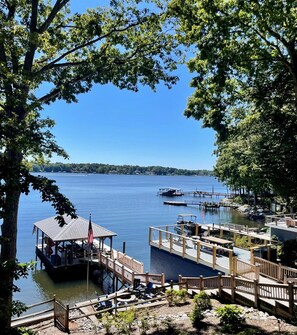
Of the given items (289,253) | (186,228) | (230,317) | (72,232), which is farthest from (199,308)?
(186,228)

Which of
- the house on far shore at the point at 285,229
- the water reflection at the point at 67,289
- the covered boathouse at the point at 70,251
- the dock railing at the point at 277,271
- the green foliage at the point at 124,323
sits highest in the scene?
the house on far shore at the point at 285,229

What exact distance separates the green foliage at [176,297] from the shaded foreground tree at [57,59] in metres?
5.98

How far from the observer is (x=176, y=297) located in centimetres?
1155

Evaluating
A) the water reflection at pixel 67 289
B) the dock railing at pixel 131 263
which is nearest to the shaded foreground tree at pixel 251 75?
the dock railing at pixel 131 263

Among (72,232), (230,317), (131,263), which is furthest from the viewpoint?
(72,232)

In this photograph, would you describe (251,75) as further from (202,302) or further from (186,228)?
(186,228)

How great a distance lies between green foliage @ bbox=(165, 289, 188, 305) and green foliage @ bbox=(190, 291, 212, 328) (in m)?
1.56

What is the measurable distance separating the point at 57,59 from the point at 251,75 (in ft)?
22.6

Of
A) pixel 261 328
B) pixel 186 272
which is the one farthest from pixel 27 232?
pixel 261 328

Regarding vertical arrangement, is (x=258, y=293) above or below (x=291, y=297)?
below

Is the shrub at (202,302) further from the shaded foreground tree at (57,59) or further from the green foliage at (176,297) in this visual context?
the shaded foreground tree at (57,59)

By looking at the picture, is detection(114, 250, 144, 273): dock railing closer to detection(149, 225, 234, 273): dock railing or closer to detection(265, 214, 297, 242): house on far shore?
detection(149, 225, 234, 273): dock railing

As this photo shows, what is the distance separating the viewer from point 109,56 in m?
10.5

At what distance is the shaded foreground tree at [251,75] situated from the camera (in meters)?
9.61
